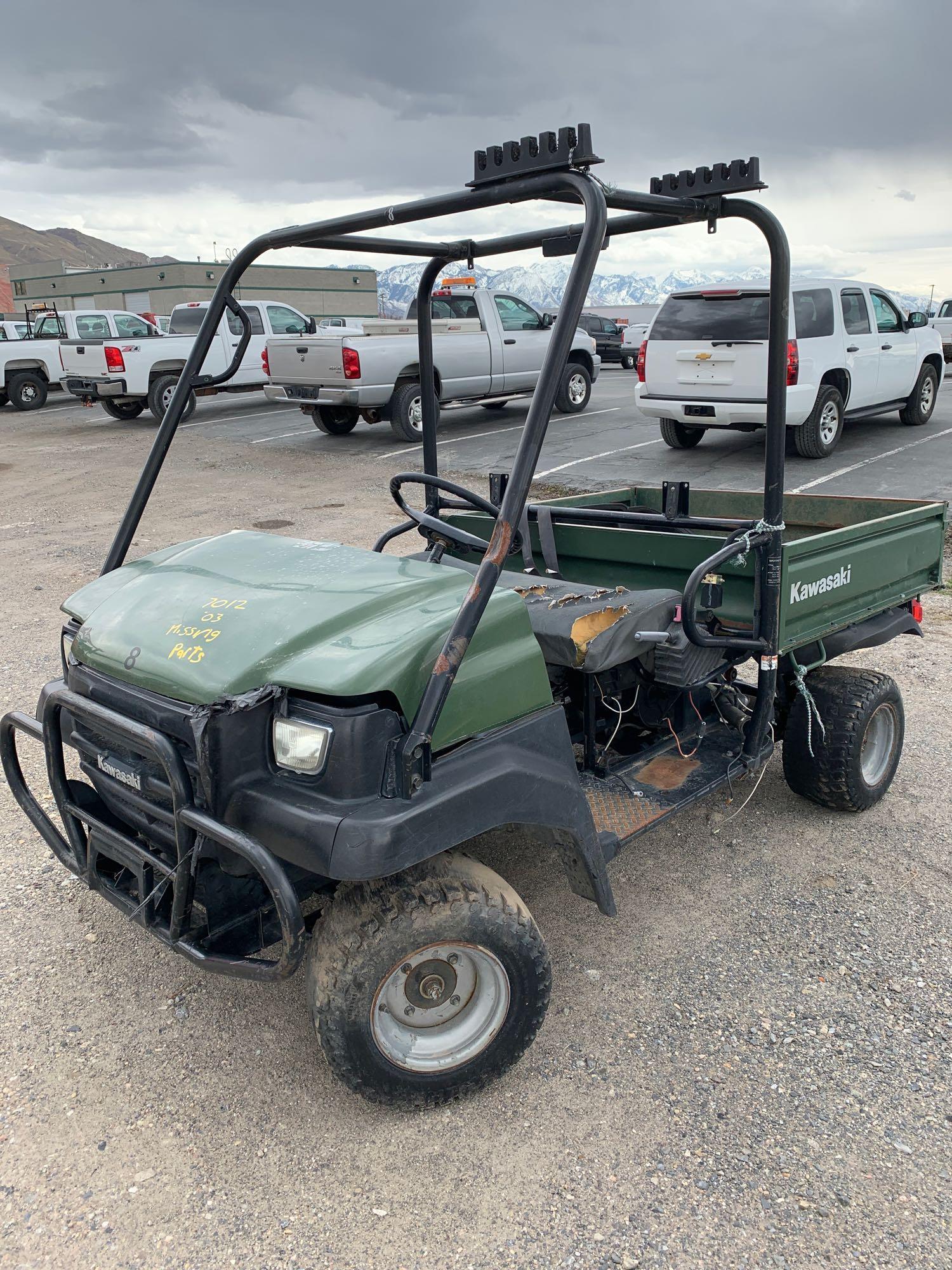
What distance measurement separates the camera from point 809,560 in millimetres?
3480

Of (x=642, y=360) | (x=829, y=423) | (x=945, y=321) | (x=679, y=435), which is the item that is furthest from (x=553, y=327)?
(x=945, y=321)

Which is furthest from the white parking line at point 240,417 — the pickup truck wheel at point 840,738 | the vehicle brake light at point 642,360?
the pickup truck wheel at point 840,738

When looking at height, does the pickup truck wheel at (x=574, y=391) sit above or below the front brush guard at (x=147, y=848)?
above

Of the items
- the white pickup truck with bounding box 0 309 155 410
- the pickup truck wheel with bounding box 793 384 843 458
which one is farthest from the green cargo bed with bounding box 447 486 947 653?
the white pickup truck with bounding box 0 309 155 410

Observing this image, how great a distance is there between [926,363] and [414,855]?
13.4 m

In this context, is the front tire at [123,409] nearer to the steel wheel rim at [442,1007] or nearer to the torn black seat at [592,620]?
the torn black seat at [592,620]

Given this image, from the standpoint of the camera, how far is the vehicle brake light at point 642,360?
36.4 feet

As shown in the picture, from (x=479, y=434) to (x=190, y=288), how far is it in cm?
3548

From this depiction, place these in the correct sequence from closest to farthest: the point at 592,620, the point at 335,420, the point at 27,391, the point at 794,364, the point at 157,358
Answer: the point at 592,620 → the point at 794,364 → the point at 335,420 → the point at 157,358 → the point at 27,391

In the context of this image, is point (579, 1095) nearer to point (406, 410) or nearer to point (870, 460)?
point (870, 460)

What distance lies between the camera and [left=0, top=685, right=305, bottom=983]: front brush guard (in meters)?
2.22

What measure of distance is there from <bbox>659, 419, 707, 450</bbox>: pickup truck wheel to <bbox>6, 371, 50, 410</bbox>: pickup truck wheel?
13885 millimetres

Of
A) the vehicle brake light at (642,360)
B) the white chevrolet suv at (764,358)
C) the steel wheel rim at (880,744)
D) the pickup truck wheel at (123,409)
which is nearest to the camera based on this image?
the steel wheel rim at (880,744)

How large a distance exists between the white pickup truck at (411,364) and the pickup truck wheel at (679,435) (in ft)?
5.12
